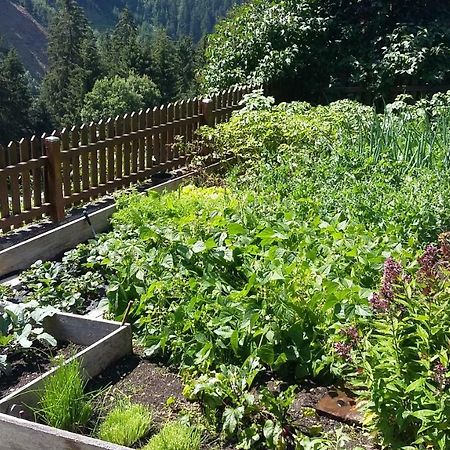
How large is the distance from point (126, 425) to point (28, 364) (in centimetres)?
96

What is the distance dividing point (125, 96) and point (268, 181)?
4811cm

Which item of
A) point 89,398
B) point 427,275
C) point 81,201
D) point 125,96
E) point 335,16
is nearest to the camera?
point 427,275

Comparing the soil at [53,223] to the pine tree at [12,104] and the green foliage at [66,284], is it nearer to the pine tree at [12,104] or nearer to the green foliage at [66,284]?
the green foliage at [66,284]

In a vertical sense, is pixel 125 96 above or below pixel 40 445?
below

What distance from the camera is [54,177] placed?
22.2ft

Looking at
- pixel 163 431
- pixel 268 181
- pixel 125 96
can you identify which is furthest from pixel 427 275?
pixel 125 96

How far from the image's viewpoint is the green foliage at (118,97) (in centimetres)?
5172

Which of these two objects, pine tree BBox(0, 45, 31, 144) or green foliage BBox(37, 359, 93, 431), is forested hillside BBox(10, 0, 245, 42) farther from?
green foliage BBox(37, 359, 93, 431)

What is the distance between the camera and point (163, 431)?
2736 mm

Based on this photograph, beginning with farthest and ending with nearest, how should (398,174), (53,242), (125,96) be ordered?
(125,96)
(53,242)
(398,174)

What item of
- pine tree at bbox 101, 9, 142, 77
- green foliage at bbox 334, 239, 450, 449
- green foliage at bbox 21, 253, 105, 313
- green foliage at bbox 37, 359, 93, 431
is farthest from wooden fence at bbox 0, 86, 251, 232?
pine tree at bbox 101, 9, 142, 77

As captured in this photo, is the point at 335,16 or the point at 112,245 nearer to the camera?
the point at 112,245

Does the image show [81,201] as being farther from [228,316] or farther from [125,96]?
[125,96]

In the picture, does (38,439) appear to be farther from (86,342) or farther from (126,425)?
(86,342)
